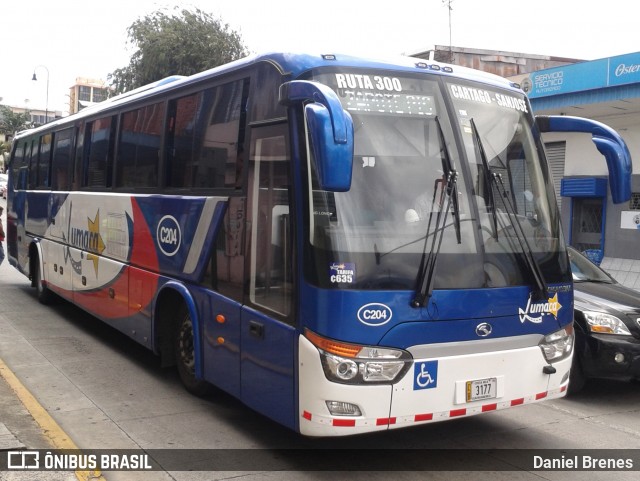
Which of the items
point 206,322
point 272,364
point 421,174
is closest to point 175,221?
point 206,322

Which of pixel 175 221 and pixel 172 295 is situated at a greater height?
pixel 175 221

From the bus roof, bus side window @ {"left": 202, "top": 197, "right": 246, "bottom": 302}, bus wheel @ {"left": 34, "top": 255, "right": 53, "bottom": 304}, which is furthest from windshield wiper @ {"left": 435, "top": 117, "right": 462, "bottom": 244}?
bus wheel @ {"left": 34, "top": 255, "right": 53, "bottom": 304}

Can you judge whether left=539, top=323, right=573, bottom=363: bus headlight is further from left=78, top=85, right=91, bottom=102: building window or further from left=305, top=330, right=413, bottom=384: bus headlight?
left=78, top=85, right=91, bottom=102: building window

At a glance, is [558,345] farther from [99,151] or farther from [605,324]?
[99,151]

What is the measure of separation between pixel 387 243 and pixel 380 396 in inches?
39.4

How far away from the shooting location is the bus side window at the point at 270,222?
4988 millimetres

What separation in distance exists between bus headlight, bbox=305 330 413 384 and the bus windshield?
1.29ft

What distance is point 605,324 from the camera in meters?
7.14

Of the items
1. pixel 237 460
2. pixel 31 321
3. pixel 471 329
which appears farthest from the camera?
pixel 31 321

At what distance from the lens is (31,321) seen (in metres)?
10.7

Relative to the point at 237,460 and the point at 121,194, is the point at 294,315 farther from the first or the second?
the point at 121,194

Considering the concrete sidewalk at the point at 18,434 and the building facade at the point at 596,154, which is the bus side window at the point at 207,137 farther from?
the building facade at the point at 596,154

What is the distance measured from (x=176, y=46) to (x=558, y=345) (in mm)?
27614

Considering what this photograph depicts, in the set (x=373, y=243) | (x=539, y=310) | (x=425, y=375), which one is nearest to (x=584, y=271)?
(x=539, y=310)
